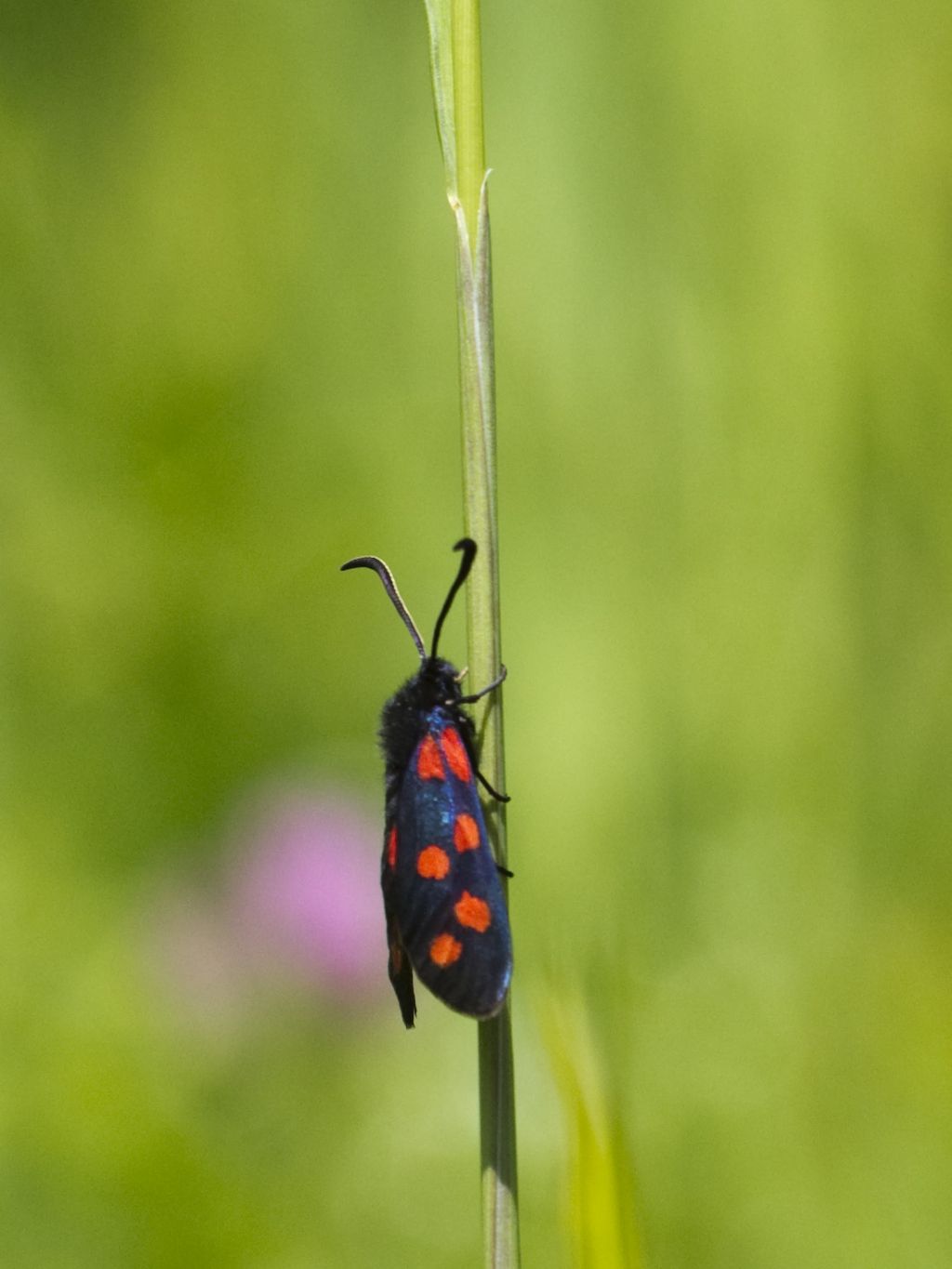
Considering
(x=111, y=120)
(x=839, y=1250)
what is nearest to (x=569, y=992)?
(x=839, y=1250)

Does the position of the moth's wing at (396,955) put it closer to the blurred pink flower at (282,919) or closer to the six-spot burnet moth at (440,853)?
the six-spot burnet moth at (440,853)

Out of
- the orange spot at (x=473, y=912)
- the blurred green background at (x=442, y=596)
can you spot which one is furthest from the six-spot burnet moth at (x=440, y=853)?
the blurred green background at (x=442, y=596)

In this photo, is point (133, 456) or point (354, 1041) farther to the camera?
point (133, 456)

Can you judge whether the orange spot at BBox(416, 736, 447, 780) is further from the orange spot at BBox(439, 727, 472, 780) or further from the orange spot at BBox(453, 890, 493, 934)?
the orange spot at BBox(453, 890, 493, 934)

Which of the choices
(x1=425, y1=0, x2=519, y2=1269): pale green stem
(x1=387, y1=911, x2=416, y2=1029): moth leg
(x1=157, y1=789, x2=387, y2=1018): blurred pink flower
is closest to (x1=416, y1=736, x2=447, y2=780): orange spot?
(x1=387, y1=911, x2=416, y2=1029): moth leg

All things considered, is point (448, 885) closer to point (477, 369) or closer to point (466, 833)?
point (466, 833)

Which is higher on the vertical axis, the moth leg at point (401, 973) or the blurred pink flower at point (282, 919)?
the moth leg at point (401, 973)

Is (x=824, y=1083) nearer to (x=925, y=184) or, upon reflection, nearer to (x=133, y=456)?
(x=925, y=184)
